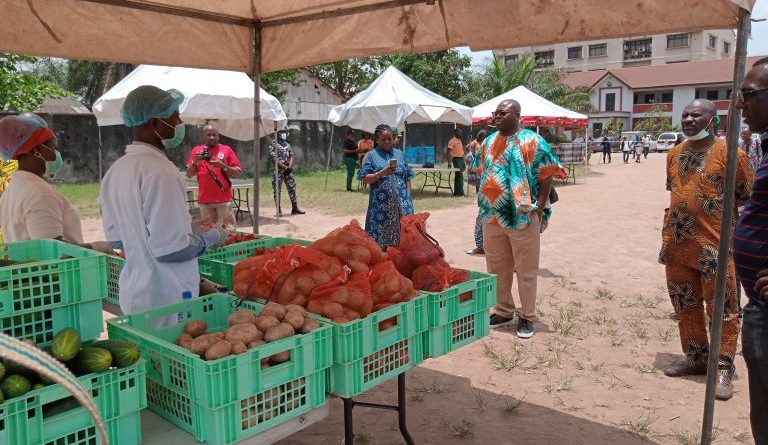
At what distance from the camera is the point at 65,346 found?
1.77 meters

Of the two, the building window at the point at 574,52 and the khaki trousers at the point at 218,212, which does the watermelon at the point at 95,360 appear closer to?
the khaki trousers at the point at 218,212

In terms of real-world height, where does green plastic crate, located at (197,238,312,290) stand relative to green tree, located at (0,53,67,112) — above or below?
below

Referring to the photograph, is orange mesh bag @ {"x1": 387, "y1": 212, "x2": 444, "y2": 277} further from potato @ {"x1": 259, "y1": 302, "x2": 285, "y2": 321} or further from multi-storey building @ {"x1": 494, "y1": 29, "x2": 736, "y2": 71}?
multi-storey building @ {"x1": 494, "y1": 29, "x2": 736, "y2": 71}

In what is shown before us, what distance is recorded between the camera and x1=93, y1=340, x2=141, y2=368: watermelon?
1.73 m

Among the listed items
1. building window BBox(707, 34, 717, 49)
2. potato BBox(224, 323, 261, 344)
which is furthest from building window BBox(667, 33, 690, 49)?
potato BBox(224, 323, 261, 344)

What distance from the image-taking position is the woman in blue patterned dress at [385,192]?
6273mm

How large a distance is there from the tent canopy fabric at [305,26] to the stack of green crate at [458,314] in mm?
1494

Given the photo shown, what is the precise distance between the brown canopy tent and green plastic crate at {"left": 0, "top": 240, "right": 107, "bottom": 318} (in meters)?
2.10

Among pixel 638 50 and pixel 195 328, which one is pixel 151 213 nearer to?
pixel 195 328

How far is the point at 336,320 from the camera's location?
2.16 m

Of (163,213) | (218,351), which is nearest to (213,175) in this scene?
(163,213)

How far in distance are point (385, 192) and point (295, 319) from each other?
4298 mm

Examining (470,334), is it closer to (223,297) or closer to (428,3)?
(223,297)

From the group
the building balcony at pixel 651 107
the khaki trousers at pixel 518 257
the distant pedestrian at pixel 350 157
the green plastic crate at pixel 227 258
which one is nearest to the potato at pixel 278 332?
the green plastic crate at pixel 227 258
